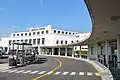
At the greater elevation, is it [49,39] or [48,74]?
[49,39]

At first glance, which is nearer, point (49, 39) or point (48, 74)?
point (48, 74)

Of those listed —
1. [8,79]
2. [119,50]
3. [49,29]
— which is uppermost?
[49,29]

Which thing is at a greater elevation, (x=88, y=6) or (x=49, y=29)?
(x=49, y=29)

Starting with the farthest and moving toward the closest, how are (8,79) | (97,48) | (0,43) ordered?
(0,43)
(97,48)
(8,79)

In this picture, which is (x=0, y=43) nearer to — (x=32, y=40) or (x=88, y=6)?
(x=32, y=40)

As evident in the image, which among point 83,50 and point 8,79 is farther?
point 83,50

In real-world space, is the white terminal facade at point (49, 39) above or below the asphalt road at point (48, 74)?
above

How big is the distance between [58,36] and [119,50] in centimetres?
6523

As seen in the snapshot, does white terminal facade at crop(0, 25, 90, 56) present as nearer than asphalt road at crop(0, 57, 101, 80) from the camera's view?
No

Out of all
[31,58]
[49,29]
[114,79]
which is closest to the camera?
[114,79]

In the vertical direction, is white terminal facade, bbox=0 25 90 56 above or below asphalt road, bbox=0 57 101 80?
above

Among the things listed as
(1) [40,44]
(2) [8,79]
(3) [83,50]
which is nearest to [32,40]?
(1) [40,44]

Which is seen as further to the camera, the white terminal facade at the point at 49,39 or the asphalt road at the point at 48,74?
the white terminal facade at the point at 49,39

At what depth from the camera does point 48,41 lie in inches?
3445
